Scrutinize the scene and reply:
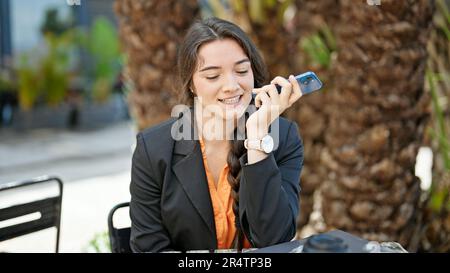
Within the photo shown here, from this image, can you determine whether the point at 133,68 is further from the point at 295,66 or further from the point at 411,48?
the point at 411,48

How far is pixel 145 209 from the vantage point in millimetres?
1950

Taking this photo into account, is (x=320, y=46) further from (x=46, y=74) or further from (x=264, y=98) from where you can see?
→ (x=46, y=74)

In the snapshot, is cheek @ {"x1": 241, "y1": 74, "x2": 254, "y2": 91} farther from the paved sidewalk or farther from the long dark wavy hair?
the paved sidewalk

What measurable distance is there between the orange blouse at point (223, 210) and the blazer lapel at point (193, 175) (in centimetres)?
3

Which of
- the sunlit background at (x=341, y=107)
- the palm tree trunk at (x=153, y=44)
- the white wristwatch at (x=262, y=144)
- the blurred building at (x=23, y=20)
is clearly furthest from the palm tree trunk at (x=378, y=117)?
the blurred building at (x=23, y=20)

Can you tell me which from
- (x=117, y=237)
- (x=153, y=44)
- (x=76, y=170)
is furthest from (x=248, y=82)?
(x=76, y=170)

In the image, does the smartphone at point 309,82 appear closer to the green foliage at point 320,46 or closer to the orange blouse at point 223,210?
the orange blouse at point 223,210

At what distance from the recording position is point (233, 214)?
1978mm

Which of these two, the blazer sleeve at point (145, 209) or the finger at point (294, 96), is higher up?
the finger at point (294, 96)

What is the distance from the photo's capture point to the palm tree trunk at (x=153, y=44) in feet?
11.4

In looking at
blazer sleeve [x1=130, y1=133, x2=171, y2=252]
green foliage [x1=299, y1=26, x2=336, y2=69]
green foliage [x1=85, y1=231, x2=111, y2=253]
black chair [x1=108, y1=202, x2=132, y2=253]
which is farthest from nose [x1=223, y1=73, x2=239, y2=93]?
green foliage [x1=299, y1=26, x2=336, y2=69]

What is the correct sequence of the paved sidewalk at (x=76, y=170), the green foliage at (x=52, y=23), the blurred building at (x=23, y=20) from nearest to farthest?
the paved sidewalk at (x=76, y=170) < the blurred building at (x=23, y=20) < the green foliage at (x=52, y=23)
